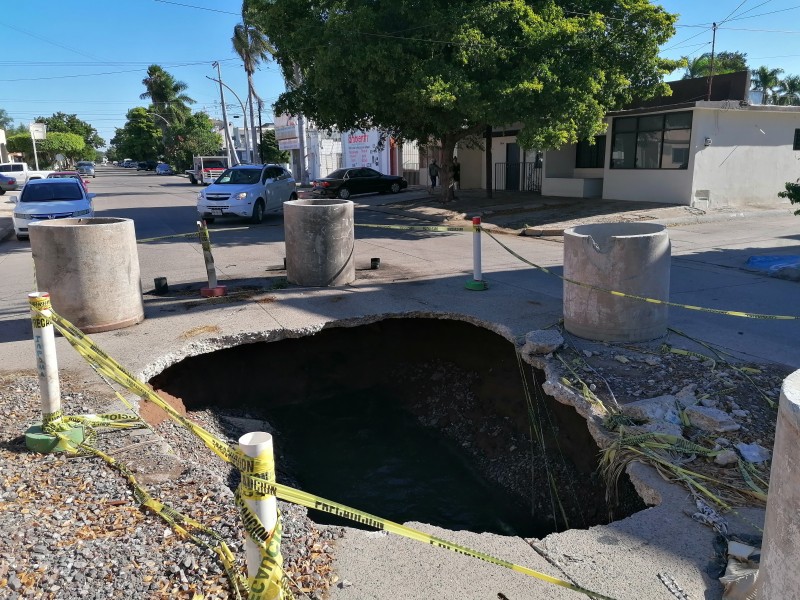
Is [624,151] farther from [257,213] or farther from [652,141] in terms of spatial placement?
[257,213]

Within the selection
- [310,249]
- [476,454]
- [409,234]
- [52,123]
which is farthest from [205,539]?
[52,123]

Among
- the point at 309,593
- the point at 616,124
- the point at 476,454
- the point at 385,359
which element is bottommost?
the point at 476,454

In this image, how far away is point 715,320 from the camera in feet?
24.8

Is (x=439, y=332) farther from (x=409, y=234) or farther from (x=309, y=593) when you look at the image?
(x=409, y=234)

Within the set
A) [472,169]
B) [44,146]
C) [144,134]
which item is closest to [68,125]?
[144,134]

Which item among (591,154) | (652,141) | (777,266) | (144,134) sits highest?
(144,134)

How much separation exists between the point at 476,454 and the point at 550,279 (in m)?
3.69

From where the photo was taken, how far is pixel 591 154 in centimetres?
2495

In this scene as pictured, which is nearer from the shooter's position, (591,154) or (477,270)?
(477,270)

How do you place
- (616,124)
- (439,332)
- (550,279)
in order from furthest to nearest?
(616,124), (550,279), (439,332)

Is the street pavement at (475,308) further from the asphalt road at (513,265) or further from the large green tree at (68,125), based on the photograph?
the large green tree at (68,125)

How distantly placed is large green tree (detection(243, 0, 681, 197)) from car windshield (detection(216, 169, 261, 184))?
3.83m

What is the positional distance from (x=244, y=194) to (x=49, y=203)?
202 inches

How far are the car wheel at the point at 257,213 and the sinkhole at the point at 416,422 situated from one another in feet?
37.3
